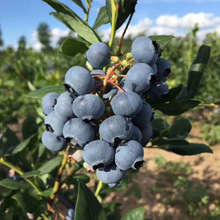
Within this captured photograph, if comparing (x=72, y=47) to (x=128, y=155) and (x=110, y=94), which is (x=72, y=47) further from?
(x=128, y=155)

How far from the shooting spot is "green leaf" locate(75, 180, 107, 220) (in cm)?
66

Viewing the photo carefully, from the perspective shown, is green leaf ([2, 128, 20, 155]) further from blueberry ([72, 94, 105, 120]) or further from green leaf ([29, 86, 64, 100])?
blueberry ([72, 94, 105, 120])

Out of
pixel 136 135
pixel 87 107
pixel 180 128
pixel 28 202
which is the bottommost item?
pixel 28 202

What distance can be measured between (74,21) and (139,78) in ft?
1.12

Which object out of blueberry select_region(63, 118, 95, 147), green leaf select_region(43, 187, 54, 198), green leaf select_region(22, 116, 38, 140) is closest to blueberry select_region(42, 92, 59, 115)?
blueberry select_region(63, 118, 95, 147)

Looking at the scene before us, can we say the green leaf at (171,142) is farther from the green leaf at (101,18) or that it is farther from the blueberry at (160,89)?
the green leaf at (101,18)

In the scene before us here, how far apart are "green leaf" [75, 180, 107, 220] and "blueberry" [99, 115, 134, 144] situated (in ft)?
0.49

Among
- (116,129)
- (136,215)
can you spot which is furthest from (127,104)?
(136,215)

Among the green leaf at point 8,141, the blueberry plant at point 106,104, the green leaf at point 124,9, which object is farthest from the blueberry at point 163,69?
the green leaf at point 8,141

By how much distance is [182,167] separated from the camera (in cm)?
475

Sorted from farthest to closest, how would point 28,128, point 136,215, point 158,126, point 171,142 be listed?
point 28,128 → point 158,126 → point 171,142 → point 136,215

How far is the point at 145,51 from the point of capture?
2.33ft

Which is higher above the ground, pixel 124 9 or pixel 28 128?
pixel 124 9

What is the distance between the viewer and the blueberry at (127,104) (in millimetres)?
669
